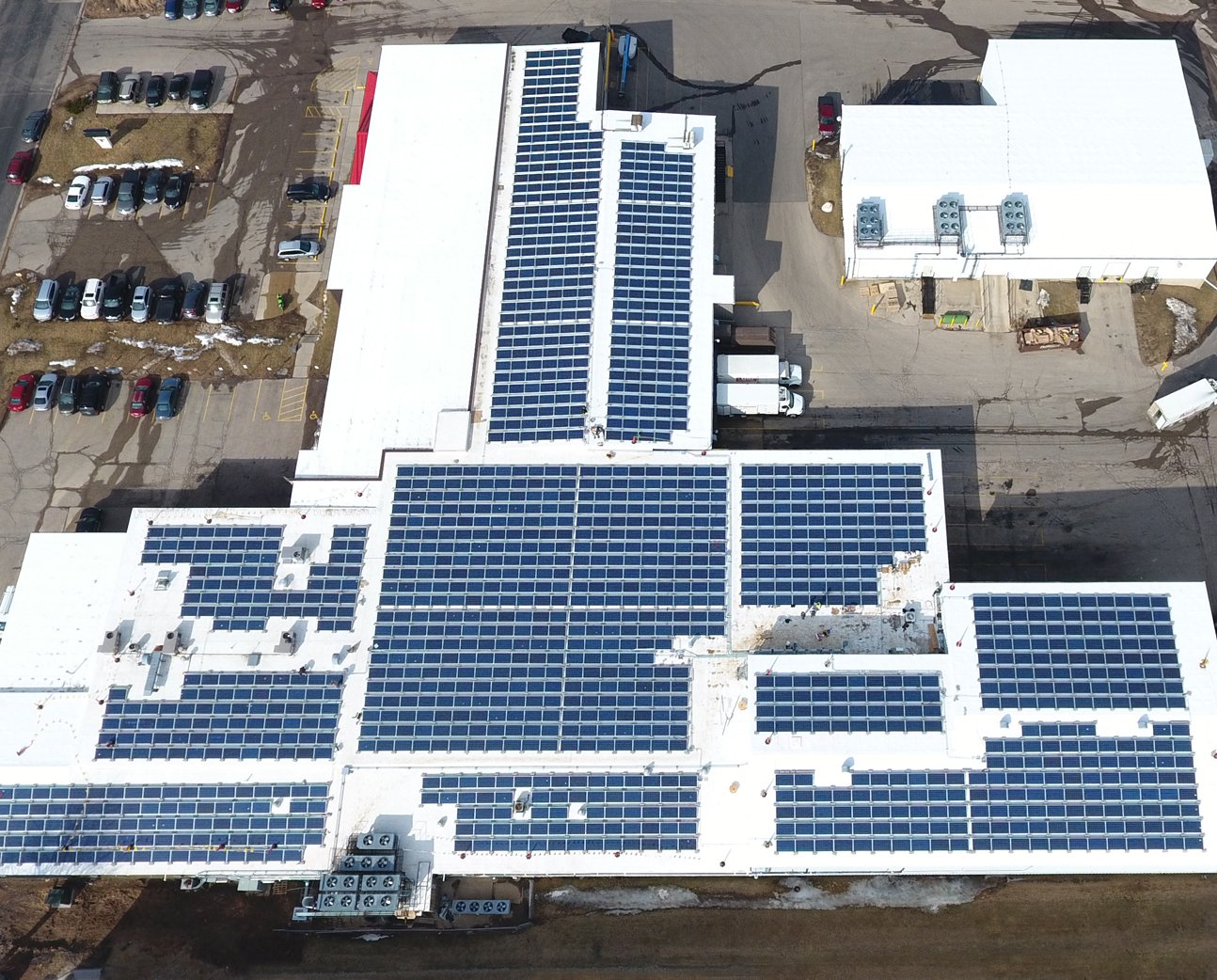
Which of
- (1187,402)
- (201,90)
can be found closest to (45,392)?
(201,90)

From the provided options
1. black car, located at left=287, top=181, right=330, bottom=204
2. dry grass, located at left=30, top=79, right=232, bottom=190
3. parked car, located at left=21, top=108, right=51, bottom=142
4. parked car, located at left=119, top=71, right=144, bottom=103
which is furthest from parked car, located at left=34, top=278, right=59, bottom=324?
black car, located at left=287, top=181, right=330, bottom=204

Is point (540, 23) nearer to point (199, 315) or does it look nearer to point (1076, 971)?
point (199, 315)

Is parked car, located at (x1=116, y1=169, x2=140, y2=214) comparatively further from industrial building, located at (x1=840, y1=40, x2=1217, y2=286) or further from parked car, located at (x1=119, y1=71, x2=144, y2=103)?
industrial building, located at (x1=840, y1=40, x2=1217, y2=286)

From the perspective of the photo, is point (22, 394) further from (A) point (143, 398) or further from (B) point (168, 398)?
(B) point (168, 398)

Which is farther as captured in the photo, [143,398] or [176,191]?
[176,191]

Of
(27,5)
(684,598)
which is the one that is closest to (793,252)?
(684,598)

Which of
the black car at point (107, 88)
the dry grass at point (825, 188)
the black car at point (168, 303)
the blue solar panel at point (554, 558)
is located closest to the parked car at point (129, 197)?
the black car at point (168, 303)
